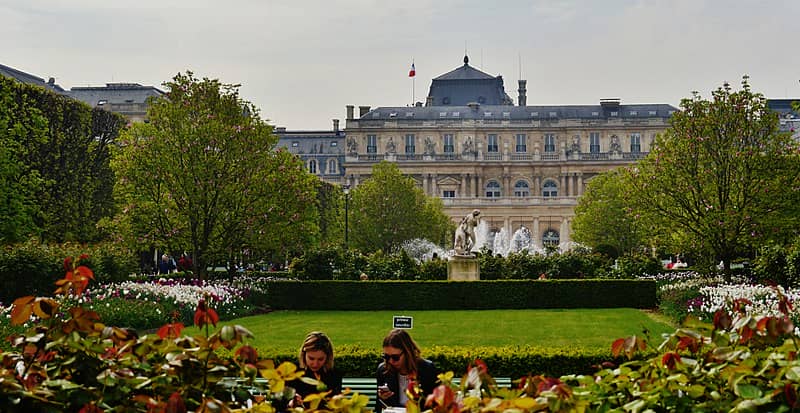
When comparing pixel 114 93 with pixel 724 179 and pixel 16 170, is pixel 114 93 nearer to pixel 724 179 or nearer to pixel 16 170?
pixel 16 170

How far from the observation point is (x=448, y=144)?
85812 mm

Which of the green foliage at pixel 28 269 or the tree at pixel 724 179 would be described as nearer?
the green foliage at pixel 28 269

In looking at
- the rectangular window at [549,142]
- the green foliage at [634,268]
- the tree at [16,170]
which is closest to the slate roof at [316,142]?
the rectangular window at [549,142]

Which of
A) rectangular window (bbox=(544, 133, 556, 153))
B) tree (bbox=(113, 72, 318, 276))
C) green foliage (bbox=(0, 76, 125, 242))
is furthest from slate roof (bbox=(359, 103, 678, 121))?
tree (bbox=(113, 72, 318, 276))

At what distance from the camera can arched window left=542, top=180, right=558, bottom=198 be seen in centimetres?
8500

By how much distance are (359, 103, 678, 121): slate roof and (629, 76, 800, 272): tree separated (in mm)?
60079

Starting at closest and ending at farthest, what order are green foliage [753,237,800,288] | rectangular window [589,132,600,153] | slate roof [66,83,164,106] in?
green foliage [753,237,800,288] < slate roof [66,83,164,106] < rectangular window [589,132,600,153]

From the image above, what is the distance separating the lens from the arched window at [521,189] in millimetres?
85188

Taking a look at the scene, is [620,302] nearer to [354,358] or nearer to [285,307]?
[285,307]

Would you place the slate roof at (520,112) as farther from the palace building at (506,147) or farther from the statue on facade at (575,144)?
the statue on facade at (575,144)

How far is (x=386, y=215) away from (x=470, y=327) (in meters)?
32.6

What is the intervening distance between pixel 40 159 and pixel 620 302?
21292mm

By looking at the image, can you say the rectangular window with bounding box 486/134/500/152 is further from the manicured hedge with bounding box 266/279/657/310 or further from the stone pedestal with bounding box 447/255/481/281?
the manicured hedge with bounding box 266/279/657/310

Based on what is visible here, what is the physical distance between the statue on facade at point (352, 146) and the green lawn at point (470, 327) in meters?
60.9
